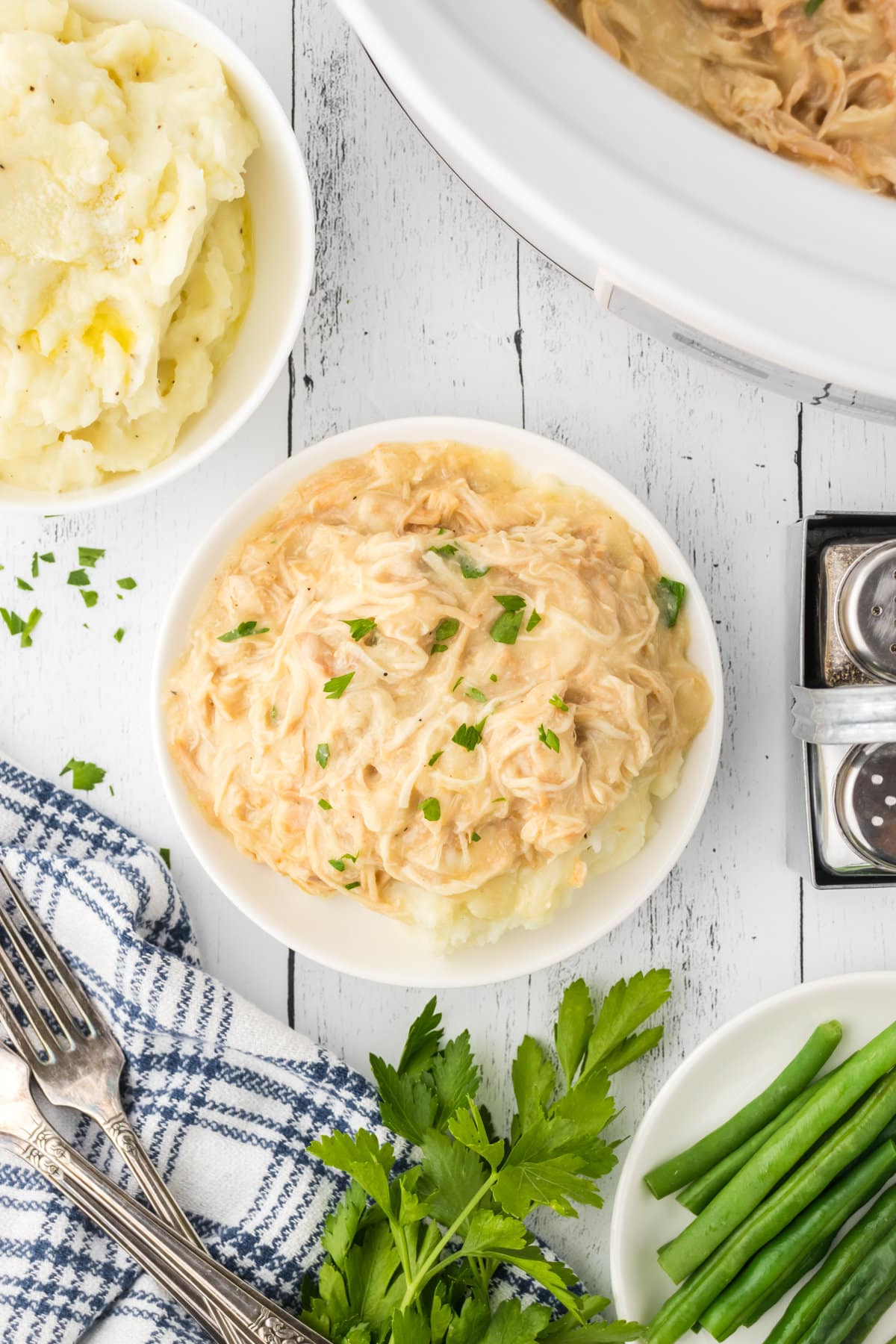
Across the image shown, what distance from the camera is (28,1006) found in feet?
6.31

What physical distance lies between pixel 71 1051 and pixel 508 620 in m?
0.96

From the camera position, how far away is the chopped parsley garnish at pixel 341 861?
5.70 ft

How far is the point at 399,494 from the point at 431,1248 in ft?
3.54

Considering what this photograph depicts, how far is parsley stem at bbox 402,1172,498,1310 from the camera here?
179 cm

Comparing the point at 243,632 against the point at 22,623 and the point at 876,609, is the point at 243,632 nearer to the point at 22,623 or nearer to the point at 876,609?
the point at 22,623

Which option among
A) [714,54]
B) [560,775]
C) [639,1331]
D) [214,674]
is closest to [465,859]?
[560,775]

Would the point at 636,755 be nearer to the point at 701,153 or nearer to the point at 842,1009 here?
the point at 842,1009

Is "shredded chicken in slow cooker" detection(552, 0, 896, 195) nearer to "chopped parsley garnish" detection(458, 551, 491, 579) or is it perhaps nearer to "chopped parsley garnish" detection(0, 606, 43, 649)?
"chopped parsley garnish" detection(458, 551, 491, 579)

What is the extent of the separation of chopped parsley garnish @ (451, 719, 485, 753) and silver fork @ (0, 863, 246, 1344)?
0.75 meters

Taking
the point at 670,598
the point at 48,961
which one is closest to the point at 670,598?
the point at 670,598

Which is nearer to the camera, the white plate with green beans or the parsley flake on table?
the parsley flake on table

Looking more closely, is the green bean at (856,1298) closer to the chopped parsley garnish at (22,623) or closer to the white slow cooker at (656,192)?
the white slow cooker at (656,192)

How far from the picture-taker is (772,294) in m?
0.85

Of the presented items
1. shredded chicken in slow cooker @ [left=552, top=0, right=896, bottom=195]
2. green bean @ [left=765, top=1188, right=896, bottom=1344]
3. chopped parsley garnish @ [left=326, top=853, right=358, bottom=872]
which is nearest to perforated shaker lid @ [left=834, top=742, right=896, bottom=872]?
green bean @ [left=765, top=1188, right=896, bottom=1344]
